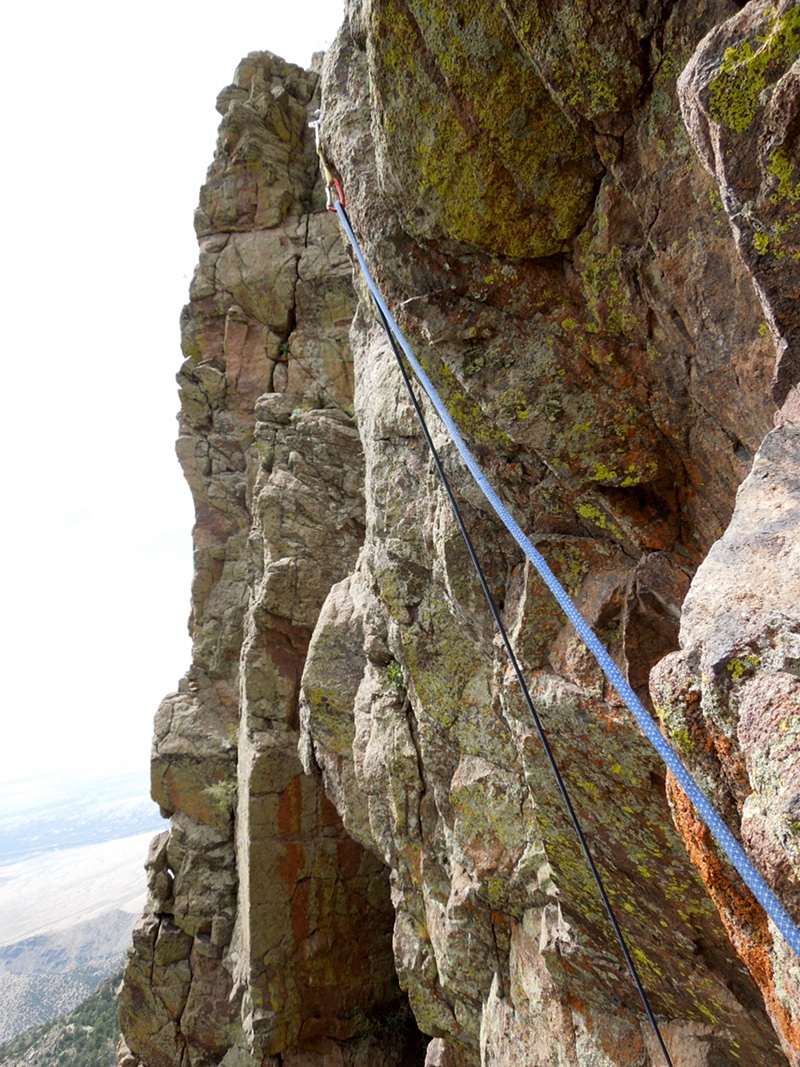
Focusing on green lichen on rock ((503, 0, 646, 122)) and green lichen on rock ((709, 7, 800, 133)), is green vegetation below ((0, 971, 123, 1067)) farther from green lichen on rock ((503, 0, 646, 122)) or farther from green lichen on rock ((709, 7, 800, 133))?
green lichen on rock ((709, 7, 800, 133))

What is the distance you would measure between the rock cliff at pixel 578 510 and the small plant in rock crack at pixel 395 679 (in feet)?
0.08

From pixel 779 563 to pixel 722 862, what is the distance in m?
1.24

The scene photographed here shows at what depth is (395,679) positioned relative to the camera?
9977mm

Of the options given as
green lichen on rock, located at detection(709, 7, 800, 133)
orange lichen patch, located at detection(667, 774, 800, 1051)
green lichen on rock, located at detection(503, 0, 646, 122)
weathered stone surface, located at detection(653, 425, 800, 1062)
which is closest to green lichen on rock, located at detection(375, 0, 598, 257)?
green lichen on rock, located at detection(503, 0, 646, 122)

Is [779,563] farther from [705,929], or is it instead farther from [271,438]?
[271,438]

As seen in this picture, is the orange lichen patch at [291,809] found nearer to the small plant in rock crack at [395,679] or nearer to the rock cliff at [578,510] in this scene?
the rock cliff at [578,510]

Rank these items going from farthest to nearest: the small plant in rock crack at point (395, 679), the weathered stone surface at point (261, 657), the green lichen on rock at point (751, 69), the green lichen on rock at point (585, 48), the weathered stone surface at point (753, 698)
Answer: the weathered stone surface at point (261, 657), the small plant in rock crack at point (395, 679), the green lichen on rock at point (585, 48), the green lichen on rock at point (751, 69), the weathered stone surface at point (753, 698)

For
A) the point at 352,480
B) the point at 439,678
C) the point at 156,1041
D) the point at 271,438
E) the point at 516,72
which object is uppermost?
the point at 271,438

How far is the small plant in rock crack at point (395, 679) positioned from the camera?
389 inches

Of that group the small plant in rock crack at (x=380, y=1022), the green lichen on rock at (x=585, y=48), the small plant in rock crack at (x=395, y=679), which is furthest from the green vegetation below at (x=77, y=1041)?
the green lichen on rock at (x=585, y=48)

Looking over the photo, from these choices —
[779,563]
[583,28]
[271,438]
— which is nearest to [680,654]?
[779,563]

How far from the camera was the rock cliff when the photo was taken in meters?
2.72

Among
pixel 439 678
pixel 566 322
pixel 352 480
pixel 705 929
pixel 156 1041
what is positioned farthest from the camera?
pixel 156 1041

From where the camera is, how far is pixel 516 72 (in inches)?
172
